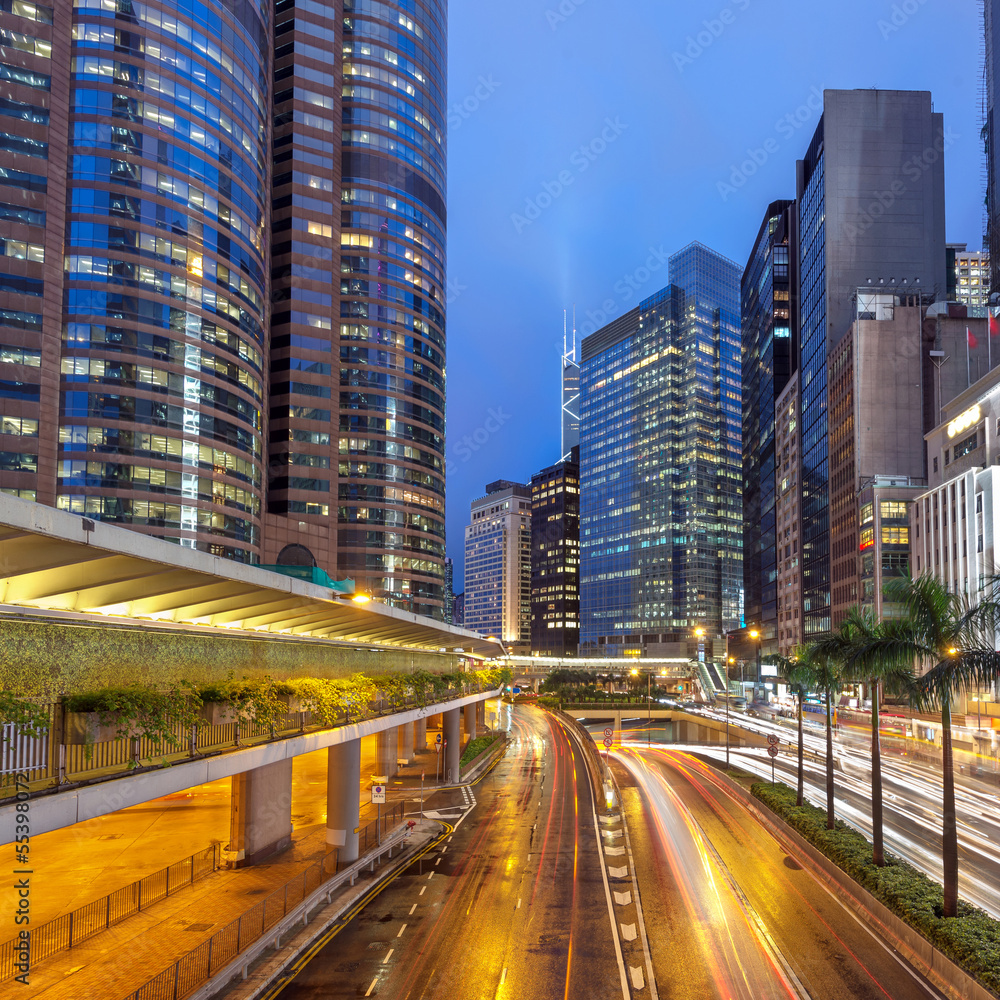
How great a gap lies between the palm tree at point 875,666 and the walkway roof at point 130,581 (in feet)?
56.4

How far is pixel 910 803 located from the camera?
49.5 metres

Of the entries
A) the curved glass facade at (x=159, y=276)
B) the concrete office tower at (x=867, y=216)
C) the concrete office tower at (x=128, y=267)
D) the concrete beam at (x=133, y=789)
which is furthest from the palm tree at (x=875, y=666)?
the concrete office tower at (x=867, y=216)

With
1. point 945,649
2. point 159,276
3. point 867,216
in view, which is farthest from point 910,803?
point 867,216

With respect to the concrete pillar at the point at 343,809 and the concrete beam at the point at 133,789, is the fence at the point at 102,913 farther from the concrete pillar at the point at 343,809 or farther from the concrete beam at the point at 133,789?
the concrete beam at the point at 133,789

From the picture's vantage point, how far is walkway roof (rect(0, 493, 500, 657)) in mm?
14766

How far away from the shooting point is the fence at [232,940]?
19.5 metres

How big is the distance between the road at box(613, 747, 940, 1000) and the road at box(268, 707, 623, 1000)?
194 cm

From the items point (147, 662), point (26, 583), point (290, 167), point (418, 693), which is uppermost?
point (290, 167)

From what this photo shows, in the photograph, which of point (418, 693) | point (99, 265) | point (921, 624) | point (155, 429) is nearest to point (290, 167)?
point (99, 265)

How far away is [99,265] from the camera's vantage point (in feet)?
256

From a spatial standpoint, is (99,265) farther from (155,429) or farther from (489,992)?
(489,992)

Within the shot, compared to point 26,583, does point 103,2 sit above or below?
above

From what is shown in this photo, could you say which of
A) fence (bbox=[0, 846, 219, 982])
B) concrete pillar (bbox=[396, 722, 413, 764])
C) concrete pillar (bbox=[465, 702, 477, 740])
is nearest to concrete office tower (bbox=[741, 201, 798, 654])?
concrete pillar (bbox=[465, 702, 477, 740])

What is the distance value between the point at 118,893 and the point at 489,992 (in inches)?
524
